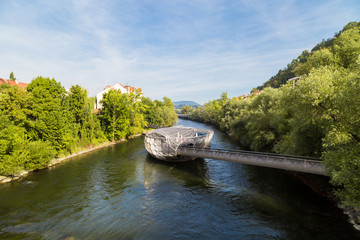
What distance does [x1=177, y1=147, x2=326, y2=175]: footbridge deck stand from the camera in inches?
602

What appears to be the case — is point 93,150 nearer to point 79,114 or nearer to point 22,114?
point 79,114

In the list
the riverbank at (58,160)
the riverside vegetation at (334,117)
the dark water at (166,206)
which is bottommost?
the dark water at (166,206)

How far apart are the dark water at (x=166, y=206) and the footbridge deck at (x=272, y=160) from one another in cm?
267

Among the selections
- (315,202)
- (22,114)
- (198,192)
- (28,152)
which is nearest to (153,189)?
(198,192)

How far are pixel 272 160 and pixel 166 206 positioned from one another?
1120cm

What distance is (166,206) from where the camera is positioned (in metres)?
15.7

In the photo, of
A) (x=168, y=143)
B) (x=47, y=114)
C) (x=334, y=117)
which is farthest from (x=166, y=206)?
(x=47, y=114)

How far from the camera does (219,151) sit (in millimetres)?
22719

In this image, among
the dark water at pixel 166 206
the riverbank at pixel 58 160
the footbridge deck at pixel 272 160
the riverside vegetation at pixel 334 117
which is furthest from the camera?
the riverbank at pixel 58 160

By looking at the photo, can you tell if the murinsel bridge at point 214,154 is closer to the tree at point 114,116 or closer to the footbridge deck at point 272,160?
the footbridge deck at point 272,160

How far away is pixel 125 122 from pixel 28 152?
24404mm

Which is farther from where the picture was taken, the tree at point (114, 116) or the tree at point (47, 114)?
the tree at point (114, 116)

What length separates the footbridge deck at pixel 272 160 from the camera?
50.2ft

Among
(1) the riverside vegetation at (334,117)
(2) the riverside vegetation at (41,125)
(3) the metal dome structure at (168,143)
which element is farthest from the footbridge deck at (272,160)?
(2) the riverside vegetation at (41,125)
